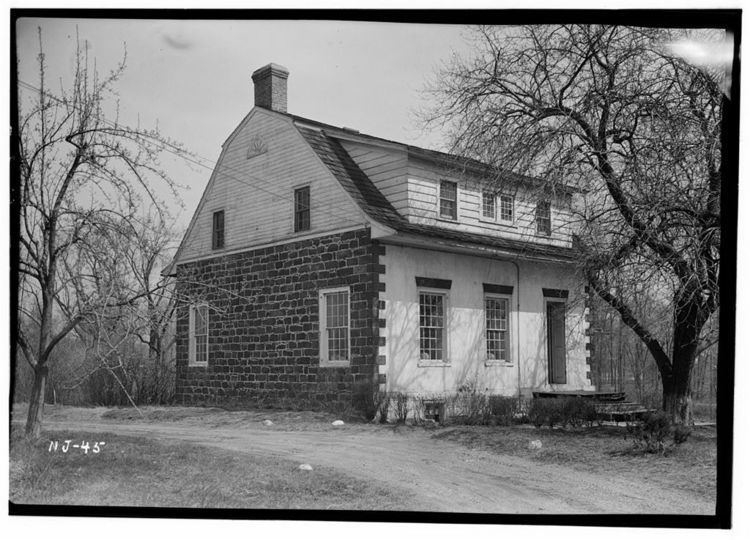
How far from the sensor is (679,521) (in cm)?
799

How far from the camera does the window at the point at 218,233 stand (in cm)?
962

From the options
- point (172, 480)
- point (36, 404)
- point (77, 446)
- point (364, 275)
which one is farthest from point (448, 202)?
point (36, 404)

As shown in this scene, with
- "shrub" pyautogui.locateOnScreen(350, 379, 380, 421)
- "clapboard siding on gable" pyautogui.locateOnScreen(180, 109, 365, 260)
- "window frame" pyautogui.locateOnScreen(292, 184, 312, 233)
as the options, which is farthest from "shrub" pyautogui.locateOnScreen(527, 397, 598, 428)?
"window frame" pyautogui.locateOnScreen(292, 184, 312, 233)

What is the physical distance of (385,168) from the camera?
992cm

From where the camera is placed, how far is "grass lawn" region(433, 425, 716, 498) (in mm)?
8359

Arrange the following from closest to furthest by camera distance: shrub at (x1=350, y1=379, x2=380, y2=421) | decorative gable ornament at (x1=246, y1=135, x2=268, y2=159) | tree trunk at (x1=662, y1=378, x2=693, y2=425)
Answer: tree trunk at (x1=662, y1=378, x2=693, y2=425), shrub at (x1=350, y1=379, x2=380, y2=421), decorative gable ornament at (x1=246, y1=135, x2=268, y2=159)

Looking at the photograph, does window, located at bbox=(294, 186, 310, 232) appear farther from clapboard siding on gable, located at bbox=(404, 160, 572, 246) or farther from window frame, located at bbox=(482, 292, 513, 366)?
window frame, located at bbox=(482, 292, 513, 366)

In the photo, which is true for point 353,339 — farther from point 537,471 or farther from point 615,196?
point 615,196

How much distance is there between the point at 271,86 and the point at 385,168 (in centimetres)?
173

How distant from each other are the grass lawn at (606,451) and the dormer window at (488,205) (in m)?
2.45

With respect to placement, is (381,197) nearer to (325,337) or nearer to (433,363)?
(325,337)

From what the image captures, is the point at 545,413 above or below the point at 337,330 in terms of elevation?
below

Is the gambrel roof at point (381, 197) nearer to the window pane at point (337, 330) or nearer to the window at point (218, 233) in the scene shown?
the window pane at point (337, 330)

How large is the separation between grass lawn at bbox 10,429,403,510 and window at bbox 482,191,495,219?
3.63m
